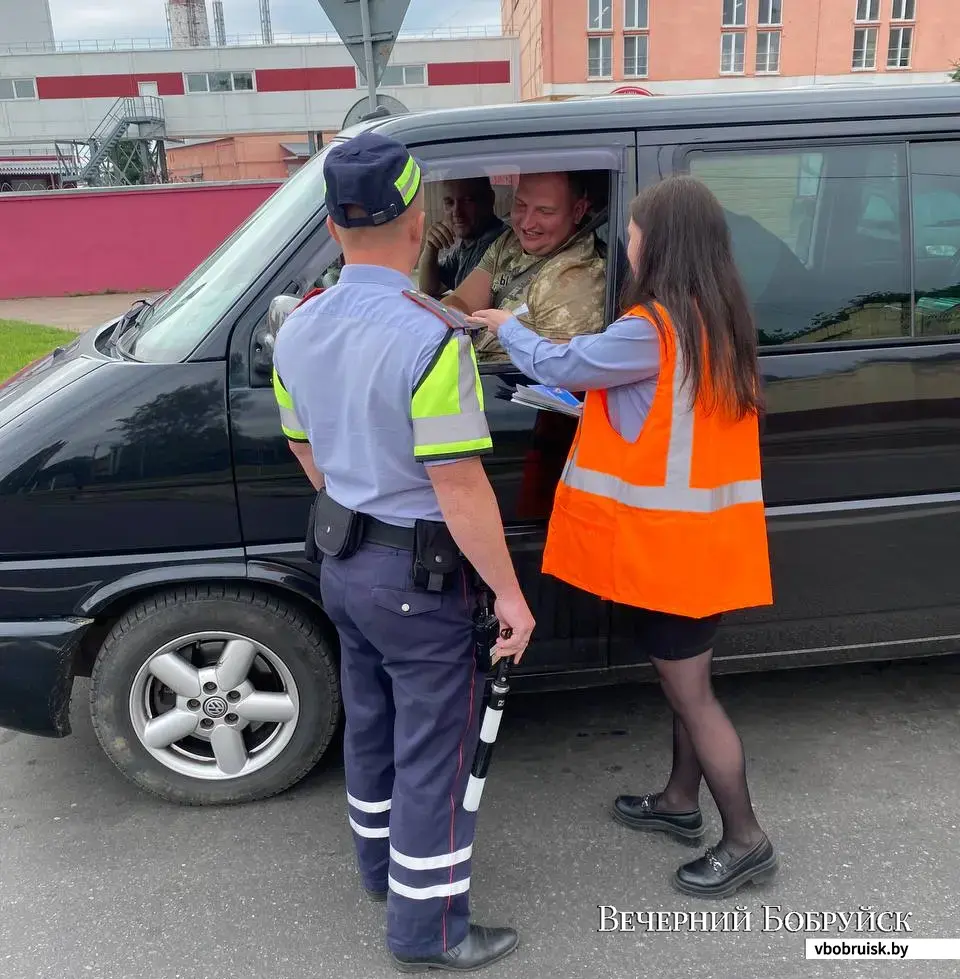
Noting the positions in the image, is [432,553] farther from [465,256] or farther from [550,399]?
[465,256]

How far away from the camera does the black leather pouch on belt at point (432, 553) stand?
2.04 meters

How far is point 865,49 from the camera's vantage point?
53.9 meters

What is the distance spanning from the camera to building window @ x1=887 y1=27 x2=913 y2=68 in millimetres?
53500

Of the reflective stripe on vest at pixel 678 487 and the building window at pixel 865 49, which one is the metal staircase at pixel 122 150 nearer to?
the building window at pixel 865 49

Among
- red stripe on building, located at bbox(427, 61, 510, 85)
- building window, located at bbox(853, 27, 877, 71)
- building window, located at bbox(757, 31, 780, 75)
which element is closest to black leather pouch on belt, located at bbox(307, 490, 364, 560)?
red stripe on building, located at bbox(427, 61, 510, 85)

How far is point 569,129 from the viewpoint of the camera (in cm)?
275

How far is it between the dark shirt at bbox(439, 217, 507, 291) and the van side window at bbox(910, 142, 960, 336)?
4.37ft

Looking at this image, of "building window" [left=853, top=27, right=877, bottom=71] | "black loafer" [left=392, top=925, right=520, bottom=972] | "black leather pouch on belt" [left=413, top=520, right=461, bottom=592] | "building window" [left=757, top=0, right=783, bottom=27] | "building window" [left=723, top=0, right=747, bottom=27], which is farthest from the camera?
"building window" [left=853, top=27, right=877, bottom=71]

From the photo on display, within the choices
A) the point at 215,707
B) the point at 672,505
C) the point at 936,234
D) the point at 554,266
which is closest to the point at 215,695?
the point at 215,707

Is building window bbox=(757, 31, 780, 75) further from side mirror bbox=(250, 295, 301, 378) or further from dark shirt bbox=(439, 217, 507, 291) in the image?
side mirror bbox=(250, 295, 301, 378)

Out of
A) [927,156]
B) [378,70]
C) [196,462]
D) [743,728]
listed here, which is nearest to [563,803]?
[743,728]

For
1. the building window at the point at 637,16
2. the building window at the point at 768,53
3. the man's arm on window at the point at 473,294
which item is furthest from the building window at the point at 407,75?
the man's arm on window at the point at 473,294

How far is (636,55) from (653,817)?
55.7 m

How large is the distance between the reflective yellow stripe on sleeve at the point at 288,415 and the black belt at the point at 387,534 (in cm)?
31
